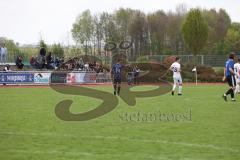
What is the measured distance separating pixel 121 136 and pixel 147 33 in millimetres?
62789

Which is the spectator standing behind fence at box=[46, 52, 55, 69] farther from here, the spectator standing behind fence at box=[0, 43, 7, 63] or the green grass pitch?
the green grass pitch

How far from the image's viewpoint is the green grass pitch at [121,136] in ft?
31.8

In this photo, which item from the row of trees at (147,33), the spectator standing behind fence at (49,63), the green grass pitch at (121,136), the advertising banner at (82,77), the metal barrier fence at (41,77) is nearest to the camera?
the green grass pitch at (121,136)

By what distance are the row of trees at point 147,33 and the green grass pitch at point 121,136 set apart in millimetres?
45312

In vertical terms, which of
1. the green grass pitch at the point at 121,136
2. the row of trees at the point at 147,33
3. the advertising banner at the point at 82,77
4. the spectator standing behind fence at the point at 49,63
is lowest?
the green grass pitch at the point at 121,136

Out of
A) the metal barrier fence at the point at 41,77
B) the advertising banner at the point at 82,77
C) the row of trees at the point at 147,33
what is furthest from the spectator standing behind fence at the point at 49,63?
the row of trees at the point at 147,33

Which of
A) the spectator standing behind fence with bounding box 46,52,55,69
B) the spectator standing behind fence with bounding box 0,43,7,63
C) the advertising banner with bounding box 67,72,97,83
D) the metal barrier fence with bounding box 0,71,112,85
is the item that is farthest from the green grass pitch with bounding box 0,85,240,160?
the spectator standing behind fence with bounding box 0,43,7,63

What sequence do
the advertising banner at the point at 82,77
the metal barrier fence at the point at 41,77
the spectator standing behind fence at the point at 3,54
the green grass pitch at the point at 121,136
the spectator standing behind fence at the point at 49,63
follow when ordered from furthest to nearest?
the spectator standing behind fence at the point at 3,54, the spectator standing behind fence at the point at 49,63, the advertising banner at the point at 82,77, the metal barrier fence at the point at 41,77, the green grass pitch at the point at 121,136

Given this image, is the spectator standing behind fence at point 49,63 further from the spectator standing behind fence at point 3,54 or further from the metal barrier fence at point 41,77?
the spectator standing behind fence at point 3,54

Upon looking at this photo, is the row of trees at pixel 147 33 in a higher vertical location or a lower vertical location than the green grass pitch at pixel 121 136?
higher

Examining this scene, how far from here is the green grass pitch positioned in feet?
31.8

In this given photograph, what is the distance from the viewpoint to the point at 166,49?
240 ft

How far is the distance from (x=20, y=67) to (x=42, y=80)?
2.70 metres

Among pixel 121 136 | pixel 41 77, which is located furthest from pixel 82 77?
pixel 121 136
